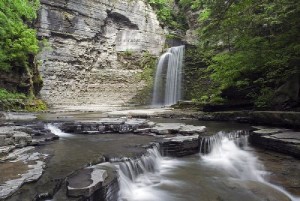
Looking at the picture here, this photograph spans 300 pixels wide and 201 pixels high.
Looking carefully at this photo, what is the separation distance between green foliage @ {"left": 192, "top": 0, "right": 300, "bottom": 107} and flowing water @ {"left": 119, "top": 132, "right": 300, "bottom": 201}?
4035mm

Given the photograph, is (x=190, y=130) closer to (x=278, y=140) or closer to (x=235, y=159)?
(x=235, y=159)

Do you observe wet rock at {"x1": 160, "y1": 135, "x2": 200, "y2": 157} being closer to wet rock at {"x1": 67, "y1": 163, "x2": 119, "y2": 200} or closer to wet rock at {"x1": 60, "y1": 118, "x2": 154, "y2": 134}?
wet rock at {"x1": 60, "y1": 118, "x2": 154, "y2": 134}

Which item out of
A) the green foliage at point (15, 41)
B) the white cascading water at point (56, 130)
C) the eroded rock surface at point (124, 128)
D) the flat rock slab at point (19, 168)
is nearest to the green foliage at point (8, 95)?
the green foliage at point (15, 41)

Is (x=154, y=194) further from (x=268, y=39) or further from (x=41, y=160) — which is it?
(x=268, y=39)

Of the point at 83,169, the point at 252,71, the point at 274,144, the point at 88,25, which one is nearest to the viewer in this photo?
the point at 83,169

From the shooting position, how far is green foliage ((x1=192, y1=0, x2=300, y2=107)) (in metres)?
8.18

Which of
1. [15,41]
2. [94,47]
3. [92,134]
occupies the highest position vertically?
[94,47]

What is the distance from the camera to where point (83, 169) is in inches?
176

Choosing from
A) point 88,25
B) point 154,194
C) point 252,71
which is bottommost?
point 154,194

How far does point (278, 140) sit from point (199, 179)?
9.19 ft

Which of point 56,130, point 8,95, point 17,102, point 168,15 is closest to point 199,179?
point 56,130

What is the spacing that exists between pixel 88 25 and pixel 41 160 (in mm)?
21985

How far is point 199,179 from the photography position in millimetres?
5371

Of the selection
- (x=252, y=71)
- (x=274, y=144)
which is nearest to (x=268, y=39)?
(x=252, y=71)
